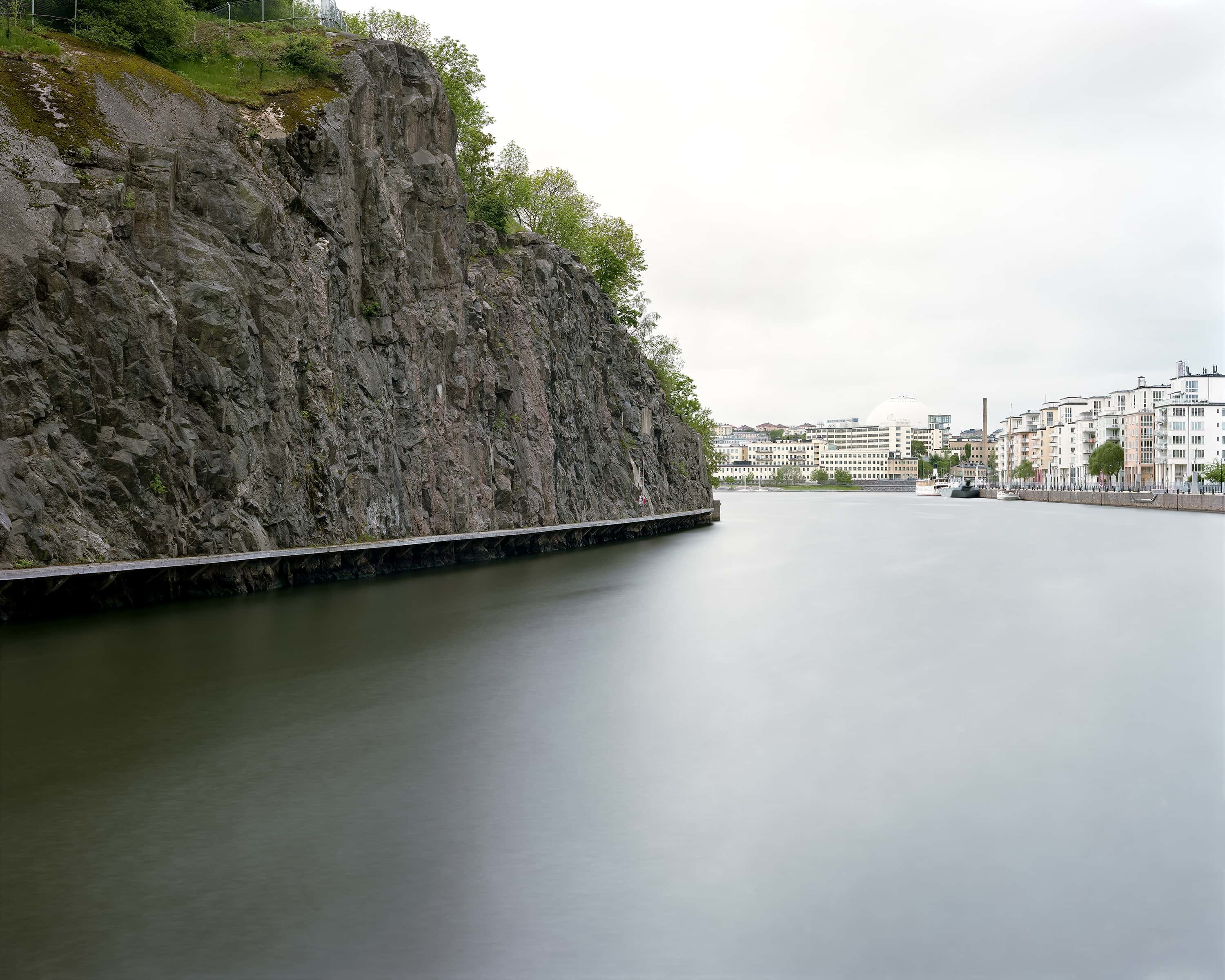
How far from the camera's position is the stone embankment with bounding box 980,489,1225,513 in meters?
100

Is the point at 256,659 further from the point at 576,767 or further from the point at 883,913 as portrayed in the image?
the point at 883,913

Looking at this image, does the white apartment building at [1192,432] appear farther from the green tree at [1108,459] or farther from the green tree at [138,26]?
the green tree at [138,26]

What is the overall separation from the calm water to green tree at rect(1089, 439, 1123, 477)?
153 meters

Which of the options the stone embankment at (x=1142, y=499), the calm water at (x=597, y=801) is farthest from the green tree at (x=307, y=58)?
the stone embankment at (x=1142, y=499)

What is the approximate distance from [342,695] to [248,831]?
5.28 metres

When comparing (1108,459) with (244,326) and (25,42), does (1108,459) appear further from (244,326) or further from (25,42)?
(25,42)

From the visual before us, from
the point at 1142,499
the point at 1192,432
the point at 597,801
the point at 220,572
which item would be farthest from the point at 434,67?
the point at 1192,432

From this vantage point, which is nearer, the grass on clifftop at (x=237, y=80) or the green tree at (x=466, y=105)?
the grass on clifftop at (x=237, y=80)

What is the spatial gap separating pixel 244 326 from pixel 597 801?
63.4ft

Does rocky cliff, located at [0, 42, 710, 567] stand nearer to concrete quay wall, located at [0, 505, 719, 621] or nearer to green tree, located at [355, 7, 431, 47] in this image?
concrete quay wall, located at [0, 505, 719, 621]

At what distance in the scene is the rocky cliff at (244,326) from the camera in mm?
19719

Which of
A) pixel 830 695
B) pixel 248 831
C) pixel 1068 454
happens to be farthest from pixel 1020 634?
pixel 1068 454

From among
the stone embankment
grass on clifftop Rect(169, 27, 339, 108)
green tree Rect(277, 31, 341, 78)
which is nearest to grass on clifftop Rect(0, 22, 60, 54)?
grass on clifftop Rect(169, 27, 339, 108)

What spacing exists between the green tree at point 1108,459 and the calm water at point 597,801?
153 metres
